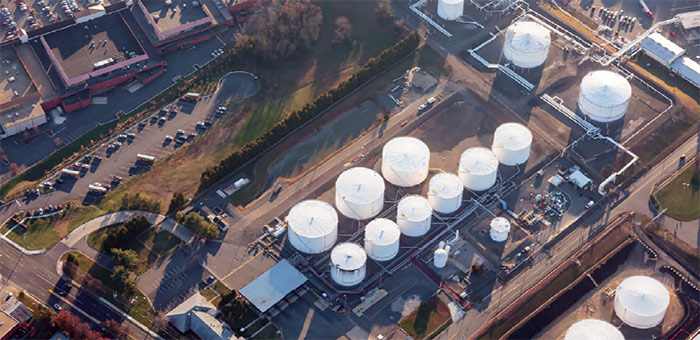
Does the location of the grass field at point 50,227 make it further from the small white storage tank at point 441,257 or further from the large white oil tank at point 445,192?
the small white storage tank at point 441,257

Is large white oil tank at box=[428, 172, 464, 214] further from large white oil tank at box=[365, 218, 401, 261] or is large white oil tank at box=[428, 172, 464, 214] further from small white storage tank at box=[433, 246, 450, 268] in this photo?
large white oil tank at box=[365, 218, 401, 261]

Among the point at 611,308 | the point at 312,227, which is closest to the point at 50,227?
the point at 312,227

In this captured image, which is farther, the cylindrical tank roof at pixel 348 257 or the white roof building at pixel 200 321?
the cylindrical tank roof at pixel 348 257

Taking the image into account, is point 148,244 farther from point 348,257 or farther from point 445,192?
point 445,192

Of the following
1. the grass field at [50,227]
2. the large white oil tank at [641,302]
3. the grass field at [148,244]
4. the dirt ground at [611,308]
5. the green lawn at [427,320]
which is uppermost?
the grass field at [50,227]

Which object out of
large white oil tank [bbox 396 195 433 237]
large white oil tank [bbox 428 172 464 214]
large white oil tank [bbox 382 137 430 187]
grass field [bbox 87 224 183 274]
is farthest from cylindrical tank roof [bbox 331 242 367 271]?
grass field [bbox 87 224 183 274]

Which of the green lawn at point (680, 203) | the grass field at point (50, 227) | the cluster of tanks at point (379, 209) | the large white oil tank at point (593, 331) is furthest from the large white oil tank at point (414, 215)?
the grass field at point (50, 227)

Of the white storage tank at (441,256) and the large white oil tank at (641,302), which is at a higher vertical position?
the white storage tank at (441,256)

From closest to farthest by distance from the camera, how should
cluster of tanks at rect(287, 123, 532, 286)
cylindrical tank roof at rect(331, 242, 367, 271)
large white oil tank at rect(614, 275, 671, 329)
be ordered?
large white oil tank at rect(614, 275, 671, 329)
cylindrical tank roof at rect(331, 242, 367, 271)
cluster of tanks at rect(287, 123, 532, 286)
